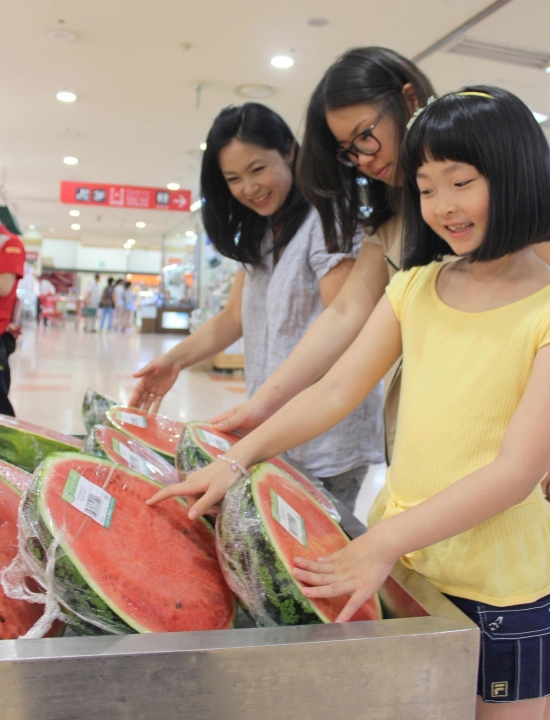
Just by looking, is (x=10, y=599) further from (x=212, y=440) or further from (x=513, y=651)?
(x=513, y=651)

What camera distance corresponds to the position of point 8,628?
72cm

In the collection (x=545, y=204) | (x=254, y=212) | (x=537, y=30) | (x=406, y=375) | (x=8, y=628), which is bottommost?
(x=8, y=628)

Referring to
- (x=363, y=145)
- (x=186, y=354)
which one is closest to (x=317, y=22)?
(x=186, y=354)

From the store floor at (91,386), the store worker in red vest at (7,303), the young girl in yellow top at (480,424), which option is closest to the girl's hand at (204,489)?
the young girl in yellow top at (480,424)

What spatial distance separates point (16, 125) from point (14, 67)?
2870 mm

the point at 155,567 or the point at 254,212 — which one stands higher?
the point at 254,212

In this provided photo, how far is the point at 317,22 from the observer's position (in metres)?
6.54

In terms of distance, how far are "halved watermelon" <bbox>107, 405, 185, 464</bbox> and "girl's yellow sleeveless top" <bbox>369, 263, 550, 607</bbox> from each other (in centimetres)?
47

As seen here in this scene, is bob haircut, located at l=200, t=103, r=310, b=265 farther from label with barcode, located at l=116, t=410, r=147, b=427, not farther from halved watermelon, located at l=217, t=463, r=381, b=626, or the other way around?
halved watermelon, located at l=217, t=463, r=381, b=626

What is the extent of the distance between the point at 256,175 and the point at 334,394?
0.83 metres

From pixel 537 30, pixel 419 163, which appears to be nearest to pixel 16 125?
pixel 537 30

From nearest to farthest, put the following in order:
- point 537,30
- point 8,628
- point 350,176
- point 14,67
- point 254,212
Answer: point 8,628 → point 350,176 → point 254,212 → point 537,30 → point 14,67

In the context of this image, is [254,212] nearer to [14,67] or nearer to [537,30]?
[537,30]

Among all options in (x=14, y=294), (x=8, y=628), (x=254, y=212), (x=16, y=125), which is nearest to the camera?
(x=8, y=628)
